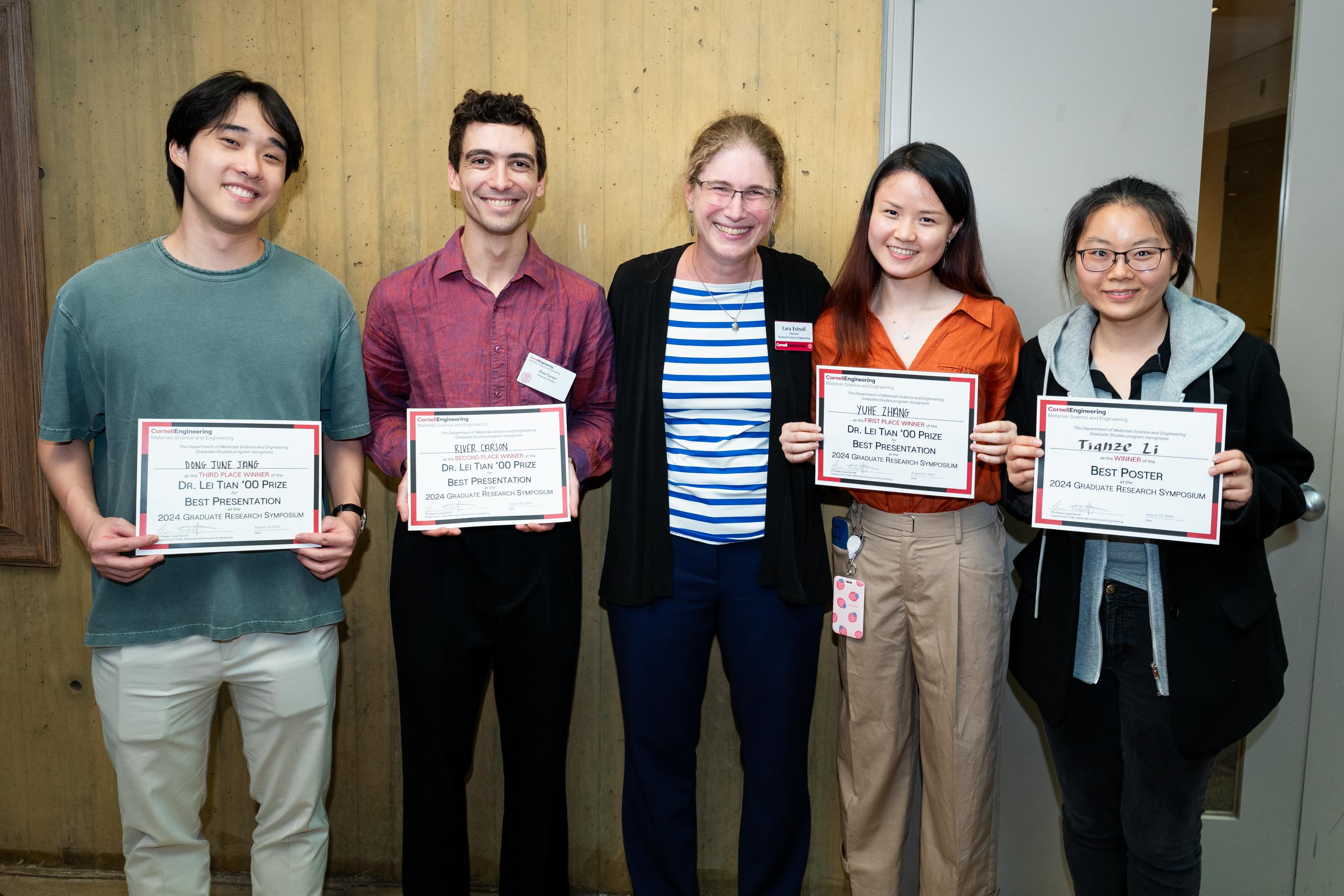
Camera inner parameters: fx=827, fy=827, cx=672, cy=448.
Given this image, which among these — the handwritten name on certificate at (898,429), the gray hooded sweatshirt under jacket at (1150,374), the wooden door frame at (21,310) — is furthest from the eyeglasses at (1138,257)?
the wooden door frame at (21,310)

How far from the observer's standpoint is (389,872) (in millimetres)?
2822

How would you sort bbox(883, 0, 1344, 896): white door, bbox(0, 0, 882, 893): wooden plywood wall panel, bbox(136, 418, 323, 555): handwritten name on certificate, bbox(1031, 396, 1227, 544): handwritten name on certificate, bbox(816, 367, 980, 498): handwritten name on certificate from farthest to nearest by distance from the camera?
1. bbox(0, 0, 882, 893): wooden plywood wall panel
2. bbox(883, 0, 1344, 896): white door
3. bbox(816, 367, 980, 498): handwritten name on certificate
4. bbox(136, 418, 323, 555): handwritten name on certificate
5. bbox(1031, 396, 1227, 544): handwritten name on certificate

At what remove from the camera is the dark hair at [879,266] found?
1.97 meters

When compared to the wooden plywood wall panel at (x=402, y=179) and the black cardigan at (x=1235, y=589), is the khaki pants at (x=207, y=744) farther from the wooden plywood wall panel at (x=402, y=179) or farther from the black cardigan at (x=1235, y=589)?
the black cardigan at (x=1235, y=589)

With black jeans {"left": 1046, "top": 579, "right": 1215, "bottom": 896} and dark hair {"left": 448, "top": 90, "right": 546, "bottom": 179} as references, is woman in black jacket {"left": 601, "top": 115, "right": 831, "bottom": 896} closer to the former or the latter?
dark hair {"left": 448, "top": 90, "right": 546, "bottom": 179}

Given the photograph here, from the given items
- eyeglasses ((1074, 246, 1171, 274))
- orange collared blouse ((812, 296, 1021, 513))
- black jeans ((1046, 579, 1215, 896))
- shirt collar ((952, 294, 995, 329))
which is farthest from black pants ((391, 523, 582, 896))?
eyeglasses ((1074, 246, 1171, 274))

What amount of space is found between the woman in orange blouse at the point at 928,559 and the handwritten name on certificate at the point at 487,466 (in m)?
0.58

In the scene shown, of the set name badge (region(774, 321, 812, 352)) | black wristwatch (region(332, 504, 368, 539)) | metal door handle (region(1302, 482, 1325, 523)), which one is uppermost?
name badge (region(774, 321, 812, 352))

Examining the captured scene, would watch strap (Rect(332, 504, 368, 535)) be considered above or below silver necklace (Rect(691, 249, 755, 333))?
below

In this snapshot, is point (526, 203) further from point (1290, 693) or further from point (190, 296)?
point (1290, 693)

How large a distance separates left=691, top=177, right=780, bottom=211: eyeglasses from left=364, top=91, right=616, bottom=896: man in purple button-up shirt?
41cm

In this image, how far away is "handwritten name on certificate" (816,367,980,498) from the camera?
1897 mm

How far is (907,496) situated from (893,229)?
0.64m

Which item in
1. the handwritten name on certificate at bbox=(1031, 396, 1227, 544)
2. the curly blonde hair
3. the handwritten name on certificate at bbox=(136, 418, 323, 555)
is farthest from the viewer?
the curly blonde hair
